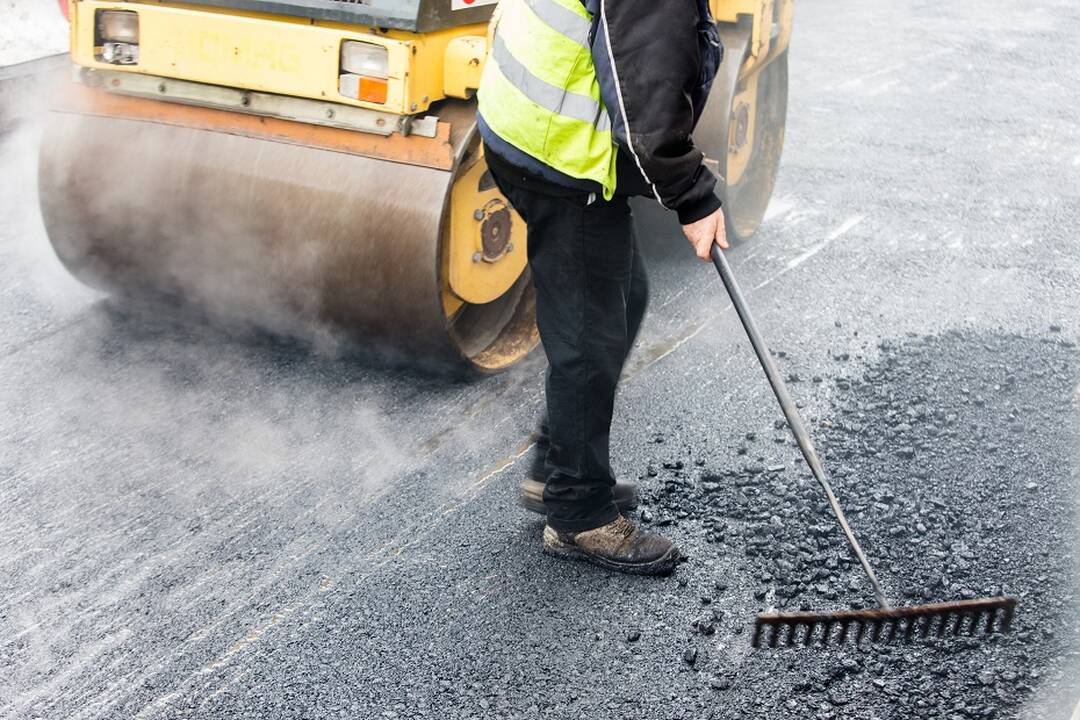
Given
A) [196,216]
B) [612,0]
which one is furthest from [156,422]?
[612,0]

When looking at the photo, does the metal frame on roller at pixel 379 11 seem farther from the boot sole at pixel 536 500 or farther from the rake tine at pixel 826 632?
the rake tine at pixel 826 632

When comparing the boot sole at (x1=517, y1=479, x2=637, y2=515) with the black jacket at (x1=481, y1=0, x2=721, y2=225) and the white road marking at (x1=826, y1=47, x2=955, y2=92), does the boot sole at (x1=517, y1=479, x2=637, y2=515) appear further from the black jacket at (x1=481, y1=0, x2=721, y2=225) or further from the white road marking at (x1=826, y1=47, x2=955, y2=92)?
the white road marking at (x1=826, y1=47, x2=955, y2=92)

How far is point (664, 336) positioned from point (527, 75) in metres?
1.91

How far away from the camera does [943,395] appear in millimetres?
3924

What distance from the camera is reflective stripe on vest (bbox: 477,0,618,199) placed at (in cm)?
257

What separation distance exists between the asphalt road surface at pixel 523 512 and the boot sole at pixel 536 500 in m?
0.03

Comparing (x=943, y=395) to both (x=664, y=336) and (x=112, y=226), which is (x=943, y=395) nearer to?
(x=664, y=336)

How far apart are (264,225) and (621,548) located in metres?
1.55

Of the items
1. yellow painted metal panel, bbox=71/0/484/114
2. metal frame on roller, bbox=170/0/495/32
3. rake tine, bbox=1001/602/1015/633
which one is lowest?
rake tine, bbox=1001/602/1015/633

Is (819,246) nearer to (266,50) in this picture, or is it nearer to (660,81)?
(266,50)

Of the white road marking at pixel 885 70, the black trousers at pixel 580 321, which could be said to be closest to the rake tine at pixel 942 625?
the black trousers at pixel 580 321

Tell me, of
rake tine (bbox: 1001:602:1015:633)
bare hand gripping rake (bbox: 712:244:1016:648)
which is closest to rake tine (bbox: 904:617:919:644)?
bare hand gripping rake (bbox: 712:244:1016:648)

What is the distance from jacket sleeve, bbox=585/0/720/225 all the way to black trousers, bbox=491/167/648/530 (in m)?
0.28

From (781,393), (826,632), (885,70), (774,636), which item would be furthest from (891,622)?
(885,70)
